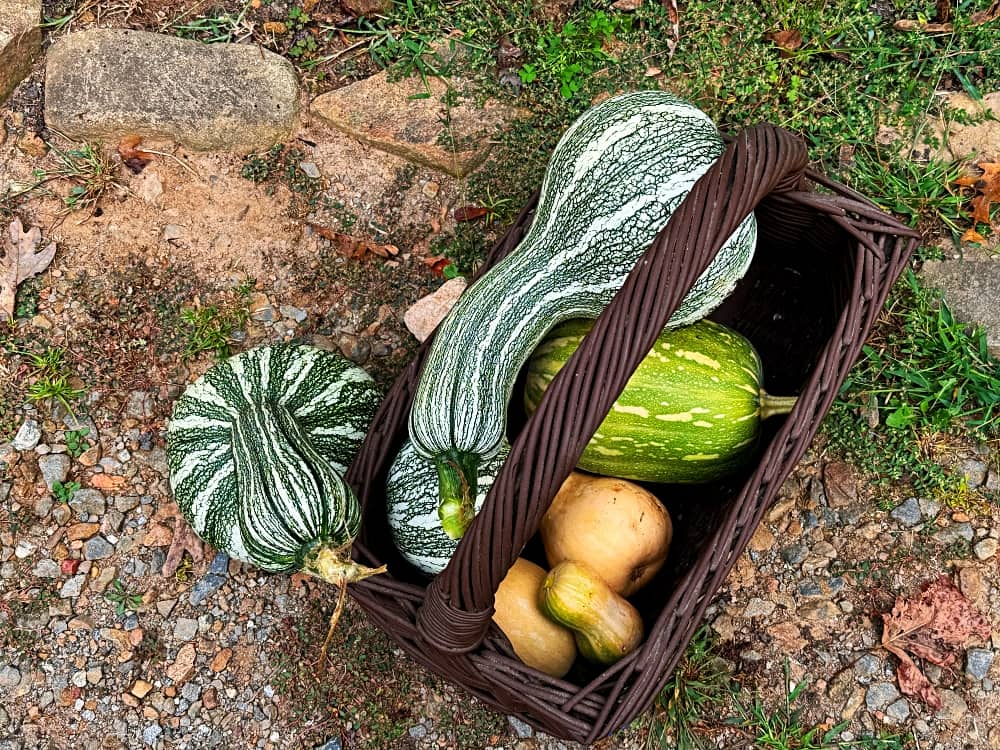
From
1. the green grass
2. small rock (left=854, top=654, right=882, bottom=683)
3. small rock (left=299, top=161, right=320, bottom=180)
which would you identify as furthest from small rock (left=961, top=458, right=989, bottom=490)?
small rock (left=299, top=161, right=320, bottom=180)

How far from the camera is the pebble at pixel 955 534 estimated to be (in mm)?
2539

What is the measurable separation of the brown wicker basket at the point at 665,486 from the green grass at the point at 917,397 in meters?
0.39

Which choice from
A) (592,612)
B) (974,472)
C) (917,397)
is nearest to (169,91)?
(592,612)

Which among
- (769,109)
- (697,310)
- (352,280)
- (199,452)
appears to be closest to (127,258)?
(352,280)

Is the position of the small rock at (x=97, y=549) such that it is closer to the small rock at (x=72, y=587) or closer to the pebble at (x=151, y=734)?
the small rock at (x=72, y=587)

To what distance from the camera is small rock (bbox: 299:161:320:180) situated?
A: 114 inches

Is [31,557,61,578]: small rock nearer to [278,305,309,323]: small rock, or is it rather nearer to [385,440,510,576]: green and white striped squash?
[278,305,309,323]: small rock

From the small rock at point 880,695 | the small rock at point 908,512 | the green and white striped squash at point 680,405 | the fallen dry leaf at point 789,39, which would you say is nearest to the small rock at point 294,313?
the green and white striped squash at point 680,405

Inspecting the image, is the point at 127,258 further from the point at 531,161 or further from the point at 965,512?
the point at 965,512

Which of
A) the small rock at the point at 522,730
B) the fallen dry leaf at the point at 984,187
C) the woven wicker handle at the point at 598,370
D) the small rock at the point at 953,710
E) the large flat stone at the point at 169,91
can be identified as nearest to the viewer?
the woven wicker handle at the point at 598,370

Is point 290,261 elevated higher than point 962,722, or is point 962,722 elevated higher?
point 290,261

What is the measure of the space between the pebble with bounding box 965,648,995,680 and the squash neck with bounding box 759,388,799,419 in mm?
1002

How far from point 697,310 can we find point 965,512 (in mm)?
1185

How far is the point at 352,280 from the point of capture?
2.83 meters
